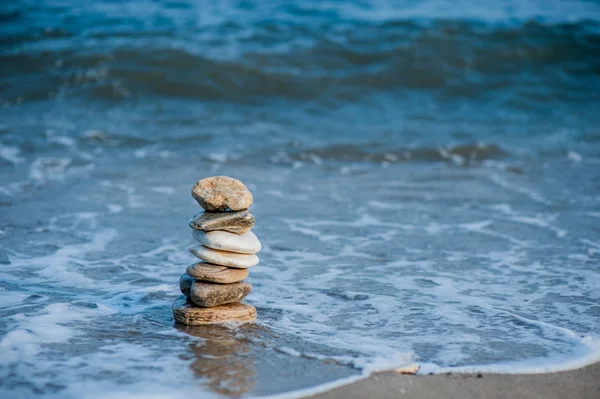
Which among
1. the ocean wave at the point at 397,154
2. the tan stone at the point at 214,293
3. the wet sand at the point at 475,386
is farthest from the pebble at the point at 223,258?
the ocean wave at the point at 397,154

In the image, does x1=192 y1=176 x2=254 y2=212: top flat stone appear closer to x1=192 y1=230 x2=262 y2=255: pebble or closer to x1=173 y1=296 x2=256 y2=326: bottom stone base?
x1=192 y1=230 x2=262 y2=255: pebble

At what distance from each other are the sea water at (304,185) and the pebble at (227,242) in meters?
0.40

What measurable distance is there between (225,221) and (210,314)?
473mm

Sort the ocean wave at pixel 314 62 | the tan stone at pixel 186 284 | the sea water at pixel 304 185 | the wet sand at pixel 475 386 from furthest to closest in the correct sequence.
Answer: the ocean wave at pixel 314 62
the tan stone at pixel 186 284
the sea water at pixel 304 185
the wet sand at pixel 475 386

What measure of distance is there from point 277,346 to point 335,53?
1009 centimetres

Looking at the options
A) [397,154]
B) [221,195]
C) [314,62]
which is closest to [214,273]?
[221,195]

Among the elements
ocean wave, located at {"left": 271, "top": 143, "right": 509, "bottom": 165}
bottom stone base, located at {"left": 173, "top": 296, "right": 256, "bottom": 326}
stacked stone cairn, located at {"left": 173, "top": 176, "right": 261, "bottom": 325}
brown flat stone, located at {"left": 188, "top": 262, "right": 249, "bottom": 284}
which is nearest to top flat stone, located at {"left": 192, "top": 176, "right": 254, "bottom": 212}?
stacked stone cairn, located at {"left": 173, "top": 176, "right": 261, "bottom": 325}

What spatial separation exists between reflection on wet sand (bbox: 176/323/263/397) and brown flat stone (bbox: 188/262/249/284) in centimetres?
23

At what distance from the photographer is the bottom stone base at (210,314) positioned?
12.1 ft

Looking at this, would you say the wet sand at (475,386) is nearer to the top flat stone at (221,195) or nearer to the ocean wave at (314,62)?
the top flat stone at (221,195)

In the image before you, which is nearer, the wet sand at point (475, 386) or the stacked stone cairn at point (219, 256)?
the wet sand at point (475, 386)

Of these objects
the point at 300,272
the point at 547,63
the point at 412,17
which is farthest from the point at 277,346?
the point at 412,17

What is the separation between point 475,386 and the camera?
306 centimetres

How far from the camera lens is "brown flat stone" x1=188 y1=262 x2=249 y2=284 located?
372cm
